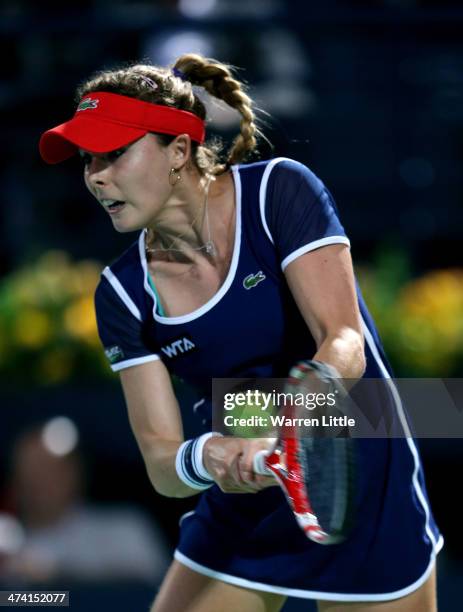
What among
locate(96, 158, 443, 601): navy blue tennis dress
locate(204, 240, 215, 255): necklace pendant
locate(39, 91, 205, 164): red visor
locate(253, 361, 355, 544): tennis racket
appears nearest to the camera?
locate(253, 361, 355, 544): tennis racket

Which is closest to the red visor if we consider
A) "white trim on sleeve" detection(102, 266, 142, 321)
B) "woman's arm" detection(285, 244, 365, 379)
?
"white trim on sleeve" detection(102, 266, 142, 321)

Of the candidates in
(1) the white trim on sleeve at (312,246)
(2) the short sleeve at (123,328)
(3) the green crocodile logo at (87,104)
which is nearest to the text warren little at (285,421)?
(2) the short sleeve at (123,328)

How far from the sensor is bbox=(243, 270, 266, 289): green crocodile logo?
2.98 meters

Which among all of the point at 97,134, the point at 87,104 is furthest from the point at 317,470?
the point at 87,104

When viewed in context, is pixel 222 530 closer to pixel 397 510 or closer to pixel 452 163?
pixel 397 510

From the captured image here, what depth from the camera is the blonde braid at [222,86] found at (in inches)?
122

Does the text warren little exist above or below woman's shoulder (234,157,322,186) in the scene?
below

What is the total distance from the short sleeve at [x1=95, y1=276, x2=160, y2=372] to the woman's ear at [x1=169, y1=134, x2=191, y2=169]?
1.17ft

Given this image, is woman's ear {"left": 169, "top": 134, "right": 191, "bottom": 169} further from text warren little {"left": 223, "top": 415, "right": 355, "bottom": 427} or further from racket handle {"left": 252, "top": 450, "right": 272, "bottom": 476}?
racket handle {"left": 252, "top": 450, "right": 272, "bottom": 476}

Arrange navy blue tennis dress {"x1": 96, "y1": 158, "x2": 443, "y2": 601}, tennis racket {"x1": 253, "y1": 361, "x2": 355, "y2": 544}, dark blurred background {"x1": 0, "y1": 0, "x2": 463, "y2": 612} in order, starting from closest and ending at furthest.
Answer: tennis racket {"x1": 253, "y1": 361, "x2": 355, "y2": 544}
navy blue tennis dress {"x1": 96, "y1": 158, "x2": 443, "y2": 601}
dark blurred background {"x1": 0, "y1": 0, "x2": 463, "y2": 612}

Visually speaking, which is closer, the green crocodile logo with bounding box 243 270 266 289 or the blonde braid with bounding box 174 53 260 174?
the green crocodile logo with bounding box 243 270 266 289

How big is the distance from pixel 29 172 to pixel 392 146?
69.5 inches

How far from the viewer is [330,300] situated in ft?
9.28

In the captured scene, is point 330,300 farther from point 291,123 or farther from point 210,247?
point 291,123
